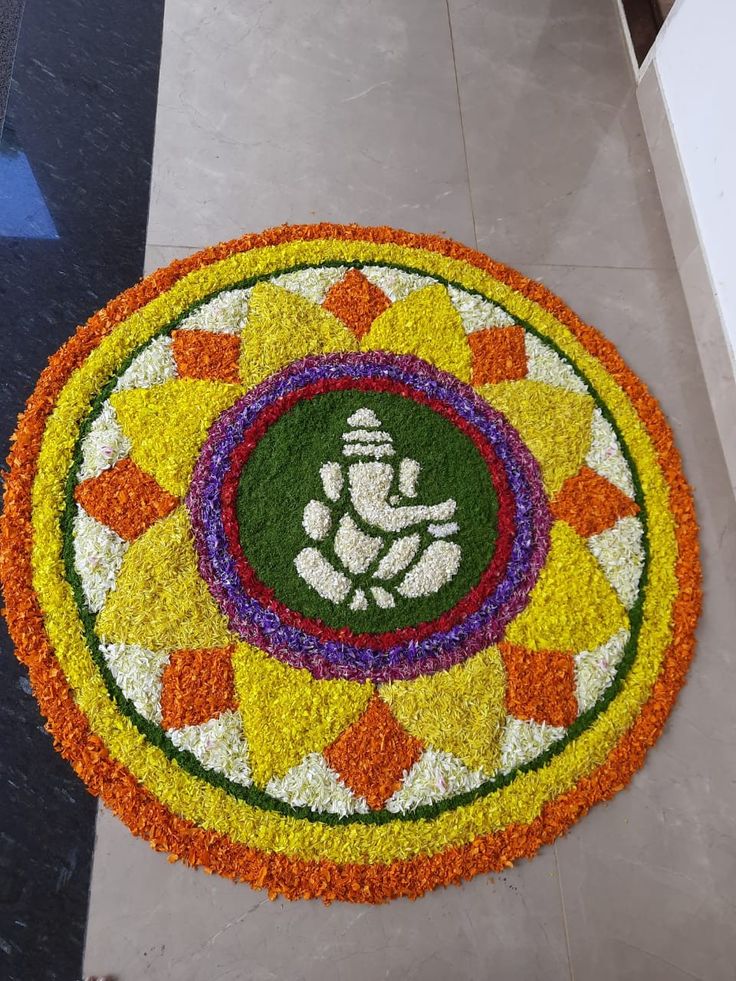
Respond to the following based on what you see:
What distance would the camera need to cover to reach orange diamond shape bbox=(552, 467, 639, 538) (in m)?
1.37

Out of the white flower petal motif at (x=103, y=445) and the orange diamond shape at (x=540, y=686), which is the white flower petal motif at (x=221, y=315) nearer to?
the white flower petal motif at (x=103, y=445)

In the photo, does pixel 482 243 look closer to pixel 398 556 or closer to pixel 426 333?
pixel 426 333

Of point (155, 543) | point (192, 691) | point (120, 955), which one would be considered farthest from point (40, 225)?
point (120, 955)

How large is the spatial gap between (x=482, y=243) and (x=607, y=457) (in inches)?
22.6

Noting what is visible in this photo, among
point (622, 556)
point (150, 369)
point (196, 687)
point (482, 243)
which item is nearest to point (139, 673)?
point (196, 687)

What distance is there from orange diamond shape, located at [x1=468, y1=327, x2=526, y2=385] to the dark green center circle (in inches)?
5.6

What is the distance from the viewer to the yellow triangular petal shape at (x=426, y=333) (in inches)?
57.6

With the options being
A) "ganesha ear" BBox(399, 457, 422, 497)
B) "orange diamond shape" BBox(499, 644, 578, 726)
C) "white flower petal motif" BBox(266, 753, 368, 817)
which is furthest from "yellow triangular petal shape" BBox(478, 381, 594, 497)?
"white flower petal motif" BBox(266, 753, 368, 817)

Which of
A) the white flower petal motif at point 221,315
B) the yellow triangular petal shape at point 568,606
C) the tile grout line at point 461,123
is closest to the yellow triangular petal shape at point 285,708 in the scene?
the yellow triangular petal shape at point 568,606

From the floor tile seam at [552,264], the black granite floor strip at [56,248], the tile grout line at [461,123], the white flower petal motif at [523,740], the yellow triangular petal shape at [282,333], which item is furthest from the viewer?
the tile grout line at [461,123]

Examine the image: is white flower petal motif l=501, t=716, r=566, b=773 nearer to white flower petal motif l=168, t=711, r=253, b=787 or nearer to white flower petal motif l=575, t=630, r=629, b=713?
white flower petal motif l=575, t=630, r=629, b=713

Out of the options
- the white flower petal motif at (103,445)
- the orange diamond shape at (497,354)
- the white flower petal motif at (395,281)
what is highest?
the white flower petal motif at (395,281)

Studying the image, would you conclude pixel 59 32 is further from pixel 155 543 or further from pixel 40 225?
pixel 155 543

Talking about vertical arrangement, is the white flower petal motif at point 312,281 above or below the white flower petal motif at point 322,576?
above
